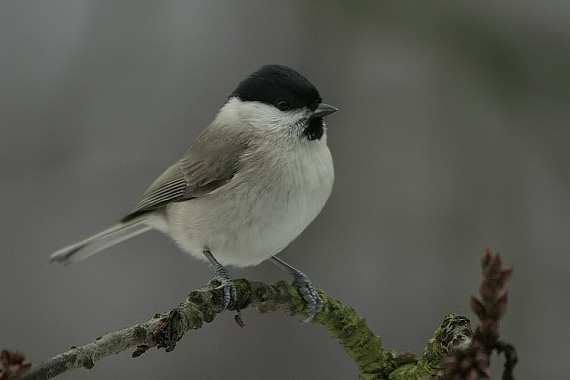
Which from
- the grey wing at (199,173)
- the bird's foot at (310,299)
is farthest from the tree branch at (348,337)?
the grey wing at (199,173)

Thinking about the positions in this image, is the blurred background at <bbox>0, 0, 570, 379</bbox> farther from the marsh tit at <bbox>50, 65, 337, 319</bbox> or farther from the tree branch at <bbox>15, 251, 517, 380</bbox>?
the tree branch at <bbox>15, 251, 517, 380</bbox>

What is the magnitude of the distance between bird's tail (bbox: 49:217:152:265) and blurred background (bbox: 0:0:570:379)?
877 mm

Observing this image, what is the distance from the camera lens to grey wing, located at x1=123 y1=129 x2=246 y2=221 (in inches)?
86.0

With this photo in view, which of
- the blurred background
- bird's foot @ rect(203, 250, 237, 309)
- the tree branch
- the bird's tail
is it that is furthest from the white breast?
the blurred background

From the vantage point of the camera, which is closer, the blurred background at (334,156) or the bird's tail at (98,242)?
the bird's tail at (98,242)

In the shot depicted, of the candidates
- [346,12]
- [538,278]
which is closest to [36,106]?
[346,12]

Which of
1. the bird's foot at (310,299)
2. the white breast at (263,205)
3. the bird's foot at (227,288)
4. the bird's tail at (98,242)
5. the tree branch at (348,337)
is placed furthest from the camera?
the bird's tail at (98,242)

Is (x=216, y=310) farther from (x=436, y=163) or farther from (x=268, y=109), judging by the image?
(x=436, y=163)

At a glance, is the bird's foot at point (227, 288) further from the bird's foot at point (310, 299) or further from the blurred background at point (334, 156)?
the blurred background at point (334, 156)

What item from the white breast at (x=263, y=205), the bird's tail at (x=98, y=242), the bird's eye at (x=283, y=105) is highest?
the bird's eye at (x=283, y=105)

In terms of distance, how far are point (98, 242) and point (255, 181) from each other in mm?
729

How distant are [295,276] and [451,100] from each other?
1.59m

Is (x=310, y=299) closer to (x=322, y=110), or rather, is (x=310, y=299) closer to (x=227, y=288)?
(x=227, y=288)

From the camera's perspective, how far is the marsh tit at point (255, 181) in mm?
1995
